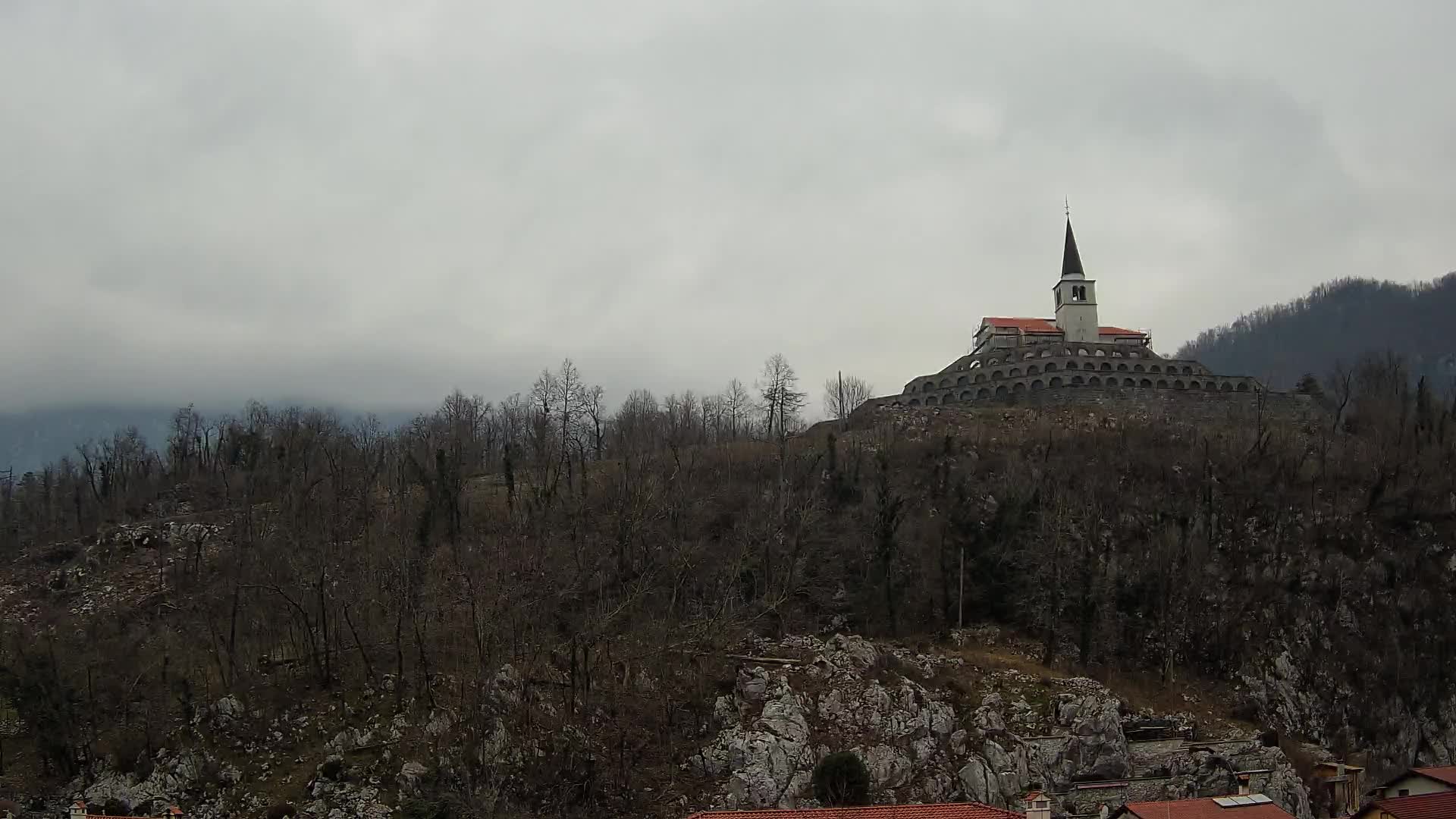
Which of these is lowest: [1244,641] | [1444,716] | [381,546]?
[1444,716]

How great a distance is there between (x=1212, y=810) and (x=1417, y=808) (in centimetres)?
624

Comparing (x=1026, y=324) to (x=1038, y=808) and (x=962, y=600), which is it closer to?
(x=962, y=600)

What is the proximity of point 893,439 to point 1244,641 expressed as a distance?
78.0 ft

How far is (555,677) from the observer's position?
126 feet

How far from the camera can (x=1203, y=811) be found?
24.1 meters

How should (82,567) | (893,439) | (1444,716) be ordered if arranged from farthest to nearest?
1. (893,439)
2. (82,567)
3. (1444,716)

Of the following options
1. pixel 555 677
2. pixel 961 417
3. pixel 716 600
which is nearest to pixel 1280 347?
pixel 961 417

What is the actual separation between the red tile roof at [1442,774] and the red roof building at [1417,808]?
8.04ft

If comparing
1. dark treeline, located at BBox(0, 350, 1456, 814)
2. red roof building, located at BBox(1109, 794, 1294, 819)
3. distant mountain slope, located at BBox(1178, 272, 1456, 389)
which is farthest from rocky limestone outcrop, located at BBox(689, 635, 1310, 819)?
distant mountain slope, located at BBox(1178, 272, 1456, 389)

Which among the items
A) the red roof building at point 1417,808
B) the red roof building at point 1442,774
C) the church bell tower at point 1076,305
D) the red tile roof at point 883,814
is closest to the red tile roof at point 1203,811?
the red tile roof at point 883,814

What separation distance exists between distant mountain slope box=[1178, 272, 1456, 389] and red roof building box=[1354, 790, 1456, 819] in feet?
413

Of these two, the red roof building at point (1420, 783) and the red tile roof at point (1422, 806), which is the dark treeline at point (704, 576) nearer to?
the red roof building at point (1420, 783)

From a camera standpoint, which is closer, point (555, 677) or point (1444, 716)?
point (555, 677)

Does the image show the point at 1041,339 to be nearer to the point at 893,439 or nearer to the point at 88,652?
the point at 893,439
